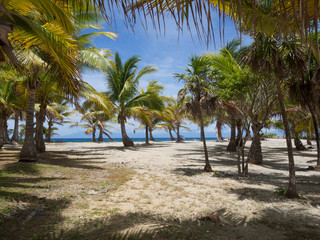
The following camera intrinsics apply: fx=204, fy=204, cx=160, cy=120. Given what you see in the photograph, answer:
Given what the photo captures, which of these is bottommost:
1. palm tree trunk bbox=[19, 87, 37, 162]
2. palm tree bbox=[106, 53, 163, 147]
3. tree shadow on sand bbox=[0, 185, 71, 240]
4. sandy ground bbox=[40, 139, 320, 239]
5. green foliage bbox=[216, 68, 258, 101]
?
sandy ground bbox=[40, 139, 320, 239]

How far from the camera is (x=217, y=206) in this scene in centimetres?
448

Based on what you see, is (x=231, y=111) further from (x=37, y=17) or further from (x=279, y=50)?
(x=37, y=17)

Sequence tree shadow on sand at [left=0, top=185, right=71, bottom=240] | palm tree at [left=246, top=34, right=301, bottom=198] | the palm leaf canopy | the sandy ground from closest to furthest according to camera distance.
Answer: tree shadow on sand at [left=0, top=185, right=71, bottom=240], the sandy ground, palm tree at [left=246, top=34, right=301, bottom=198], the palm leaf canopy

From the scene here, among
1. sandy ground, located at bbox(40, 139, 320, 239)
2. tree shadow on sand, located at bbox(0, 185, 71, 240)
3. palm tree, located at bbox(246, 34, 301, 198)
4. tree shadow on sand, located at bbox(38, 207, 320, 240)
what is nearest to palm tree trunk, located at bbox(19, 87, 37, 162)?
tree shadow on sand, located at bbox(0, 185, 71, 240)

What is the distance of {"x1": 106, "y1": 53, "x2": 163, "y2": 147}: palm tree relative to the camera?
19453mm

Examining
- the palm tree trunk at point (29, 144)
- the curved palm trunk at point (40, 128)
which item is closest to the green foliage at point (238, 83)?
the palm tree trunk at point (29, 144)

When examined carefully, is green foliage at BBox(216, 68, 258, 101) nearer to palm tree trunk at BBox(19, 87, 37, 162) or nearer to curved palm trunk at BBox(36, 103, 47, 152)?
palm tree trunk at BBox(19, 87, 37, 162)

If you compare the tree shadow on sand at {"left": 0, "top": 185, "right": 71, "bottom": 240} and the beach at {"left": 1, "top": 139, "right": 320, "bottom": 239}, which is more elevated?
the tree shadow on sand at {"left": 0, "top": 185, "right": 71, "bottom": 240}

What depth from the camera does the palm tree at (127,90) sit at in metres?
19.5

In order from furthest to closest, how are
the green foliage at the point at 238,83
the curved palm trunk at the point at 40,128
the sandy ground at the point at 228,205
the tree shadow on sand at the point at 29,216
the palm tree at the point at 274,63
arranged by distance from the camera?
the curved palm trunk at the point at 40,128 → the green foliage at the point at 238,83 → the palm tree at the point at 274,63 → the sandy ground at the point at 228,205 → the tree shadow on sand at the point at 29,216

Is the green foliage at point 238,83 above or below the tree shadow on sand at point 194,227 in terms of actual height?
above

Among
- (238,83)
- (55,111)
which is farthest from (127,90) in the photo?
(238,83)

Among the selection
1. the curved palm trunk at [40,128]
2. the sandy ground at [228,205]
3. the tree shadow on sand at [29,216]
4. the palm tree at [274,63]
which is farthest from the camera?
the curved palm trunk at [40,128]

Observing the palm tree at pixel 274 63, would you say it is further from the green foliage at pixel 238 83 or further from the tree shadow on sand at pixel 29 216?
the tree shadow on sand at pixel 29 216
